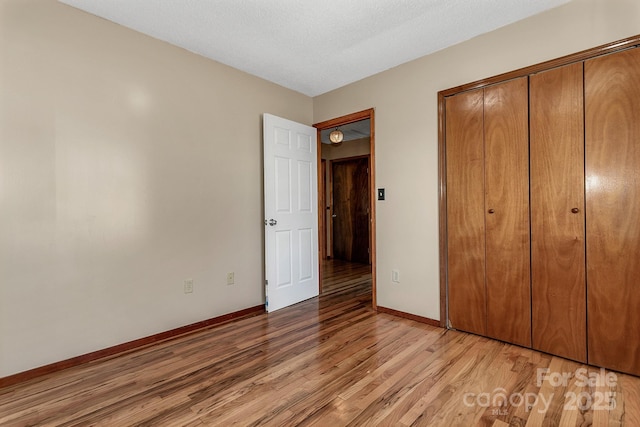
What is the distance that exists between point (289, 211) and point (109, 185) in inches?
66.1

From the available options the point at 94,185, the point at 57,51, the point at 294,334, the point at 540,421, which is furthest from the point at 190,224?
the point at 540,421

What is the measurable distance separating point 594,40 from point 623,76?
31cm

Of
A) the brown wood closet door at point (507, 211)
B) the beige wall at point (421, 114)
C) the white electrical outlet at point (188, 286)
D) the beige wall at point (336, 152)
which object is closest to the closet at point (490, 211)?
the brown wood closet door at point (507, 211)

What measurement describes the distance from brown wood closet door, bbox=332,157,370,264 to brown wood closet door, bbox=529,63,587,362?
374cm

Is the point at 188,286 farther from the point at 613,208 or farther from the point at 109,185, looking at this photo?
the point at 613,208

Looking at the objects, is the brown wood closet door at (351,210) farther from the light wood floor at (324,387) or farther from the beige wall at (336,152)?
the light wood floor at (324,387)

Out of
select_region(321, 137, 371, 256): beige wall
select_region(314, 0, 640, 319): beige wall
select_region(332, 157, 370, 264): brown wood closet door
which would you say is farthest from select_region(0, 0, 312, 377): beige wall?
select_region(332, 157, 370, 264): brown wood closet door

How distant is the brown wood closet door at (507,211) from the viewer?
2301 millimetres

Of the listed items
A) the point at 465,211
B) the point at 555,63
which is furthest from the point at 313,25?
the point at 465,211

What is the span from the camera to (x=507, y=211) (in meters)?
2.38

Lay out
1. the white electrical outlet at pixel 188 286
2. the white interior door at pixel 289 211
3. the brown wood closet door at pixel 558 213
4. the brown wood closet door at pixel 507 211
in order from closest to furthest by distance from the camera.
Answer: the brown wood closet door at pixel 558 213 → the brown wood closet door at pixel 507 211 → the white electrical outlet at pixel 188 286 → the white interior door at pixel 289 211

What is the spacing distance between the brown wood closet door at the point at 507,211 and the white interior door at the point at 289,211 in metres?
1.89

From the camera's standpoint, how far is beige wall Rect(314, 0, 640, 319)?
2146 millimetres

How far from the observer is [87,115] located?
2.21 m
